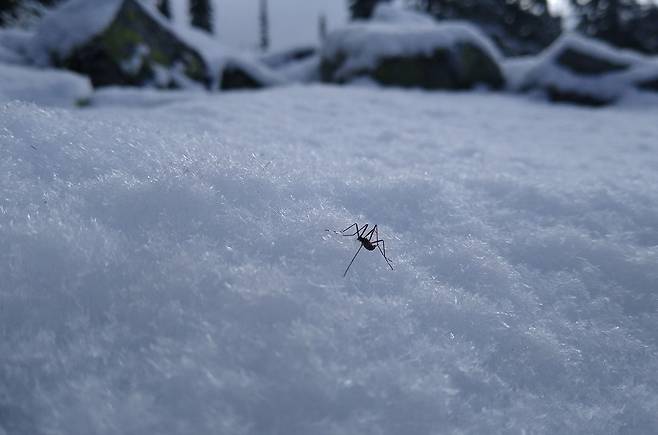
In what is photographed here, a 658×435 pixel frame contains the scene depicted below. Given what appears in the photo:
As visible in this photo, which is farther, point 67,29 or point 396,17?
point 396,17

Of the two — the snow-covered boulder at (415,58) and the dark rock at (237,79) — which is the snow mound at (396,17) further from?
the dark rock at (237,79)

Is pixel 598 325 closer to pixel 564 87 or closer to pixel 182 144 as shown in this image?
pixel 182 144

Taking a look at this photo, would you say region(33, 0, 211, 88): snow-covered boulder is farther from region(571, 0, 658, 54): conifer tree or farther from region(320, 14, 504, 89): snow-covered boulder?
region(571, 0, 658, 54): conifer tree

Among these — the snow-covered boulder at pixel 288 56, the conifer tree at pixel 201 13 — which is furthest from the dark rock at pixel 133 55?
the conifer tree at pixel 201 13

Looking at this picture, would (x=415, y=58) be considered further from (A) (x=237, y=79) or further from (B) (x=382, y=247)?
(B) (x=382, y=247)

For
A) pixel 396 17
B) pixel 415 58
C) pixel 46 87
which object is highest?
pixel 396 17

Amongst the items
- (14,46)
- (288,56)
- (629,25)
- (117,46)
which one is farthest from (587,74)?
(629,25)
